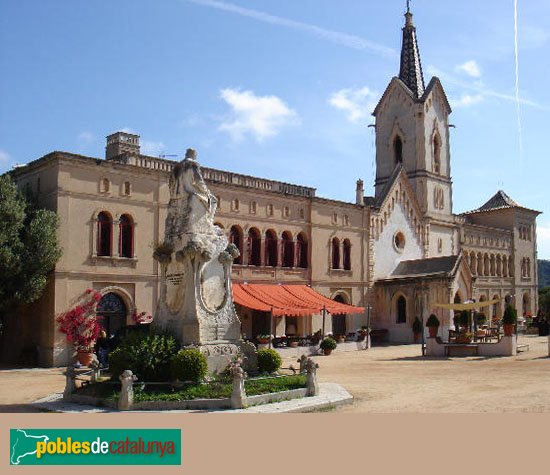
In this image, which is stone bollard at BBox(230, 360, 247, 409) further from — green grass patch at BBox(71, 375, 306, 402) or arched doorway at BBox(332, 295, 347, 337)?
arched doorway at BBox(332, 295, 347, 337)

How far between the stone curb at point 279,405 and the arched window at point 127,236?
13.9 metres

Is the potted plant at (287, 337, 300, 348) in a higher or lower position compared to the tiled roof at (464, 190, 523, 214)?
lower

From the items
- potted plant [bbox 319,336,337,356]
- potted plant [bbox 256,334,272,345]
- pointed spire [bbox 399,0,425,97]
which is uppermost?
pointed spire [bbox 399,0,425,97]

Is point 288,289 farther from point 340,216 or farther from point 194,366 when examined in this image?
point 194,366

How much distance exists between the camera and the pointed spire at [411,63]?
5150 centimetres

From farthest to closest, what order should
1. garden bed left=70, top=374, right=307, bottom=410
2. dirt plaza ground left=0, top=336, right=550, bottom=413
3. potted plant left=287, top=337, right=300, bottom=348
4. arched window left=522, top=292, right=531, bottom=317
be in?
arched window left=522, top=292, right=531, bottom=317, potted plant left=287, top=337, right=300, bottom=348, dirt plaza ground left=0, top=336, right=550, bottom=413, garden bed left=70, top=374, right=307, bottom=410

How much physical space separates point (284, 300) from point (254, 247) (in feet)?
13.8

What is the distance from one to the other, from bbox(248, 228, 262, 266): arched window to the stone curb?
19.2 metres

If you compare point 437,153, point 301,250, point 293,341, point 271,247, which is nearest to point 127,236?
point 271,247

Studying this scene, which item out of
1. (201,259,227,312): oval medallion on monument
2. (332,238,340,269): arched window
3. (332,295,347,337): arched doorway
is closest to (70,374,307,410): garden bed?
(201,259,227,312): oval medallion on monument

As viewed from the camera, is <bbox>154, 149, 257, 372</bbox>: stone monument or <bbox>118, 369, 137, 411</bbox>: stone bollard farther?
<bbox>154, 149, 257, 372</bbox>: stone monument

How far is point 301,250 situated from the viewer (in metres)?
38.5

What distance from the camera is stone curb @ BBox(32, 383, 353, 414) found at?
13.9 m

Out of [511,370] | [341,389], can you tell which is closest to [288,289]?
[511,370]
